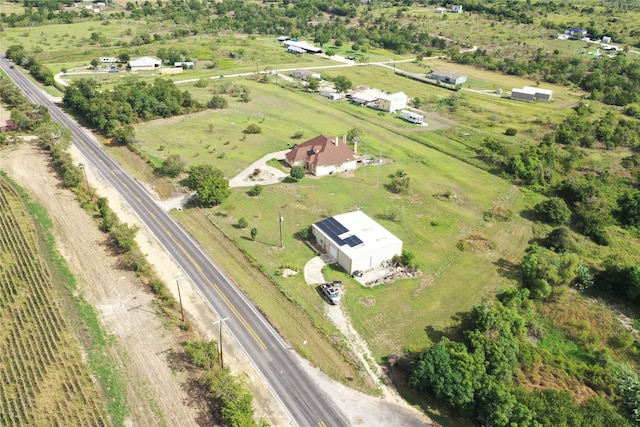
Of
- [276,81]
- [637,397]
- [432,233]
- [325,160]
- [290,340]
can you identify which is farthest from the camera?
[276,81]

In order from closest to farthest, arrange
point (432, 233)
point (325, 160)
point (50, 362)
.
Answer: point (50, 362), point (432, 233), point (325, 160)

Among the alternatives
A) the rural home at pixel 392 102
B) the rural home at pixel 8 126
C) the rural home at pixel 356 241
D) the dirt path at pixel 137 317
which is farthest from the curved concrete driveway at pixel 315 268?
the rural home at pixel 8 126

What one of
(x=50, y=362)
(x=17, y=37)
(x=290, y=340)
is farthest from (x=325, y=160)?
(x=17, y=37)

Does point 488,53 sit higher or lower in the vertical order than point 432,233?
higher

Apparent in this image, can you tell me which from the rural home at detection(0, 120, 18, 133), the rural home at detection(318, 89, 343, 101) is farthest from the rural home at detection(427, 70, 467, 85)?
the rural home at detection(0, 120, 18, 133)

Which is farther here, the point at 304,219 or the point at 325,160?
the point at 325,160

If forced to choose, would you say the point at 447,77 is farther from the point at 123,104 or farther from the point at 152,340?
the point at 152,340

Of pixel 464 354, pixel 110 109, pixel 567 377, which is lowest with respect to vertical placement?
pixel 567 377

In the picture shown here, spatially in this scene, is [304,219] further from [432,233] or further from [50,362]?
[50,362]

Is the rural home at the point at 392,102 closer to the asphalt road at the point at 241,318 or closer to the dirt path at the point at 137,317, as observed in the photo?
the asphalt road at the point at 241,318
